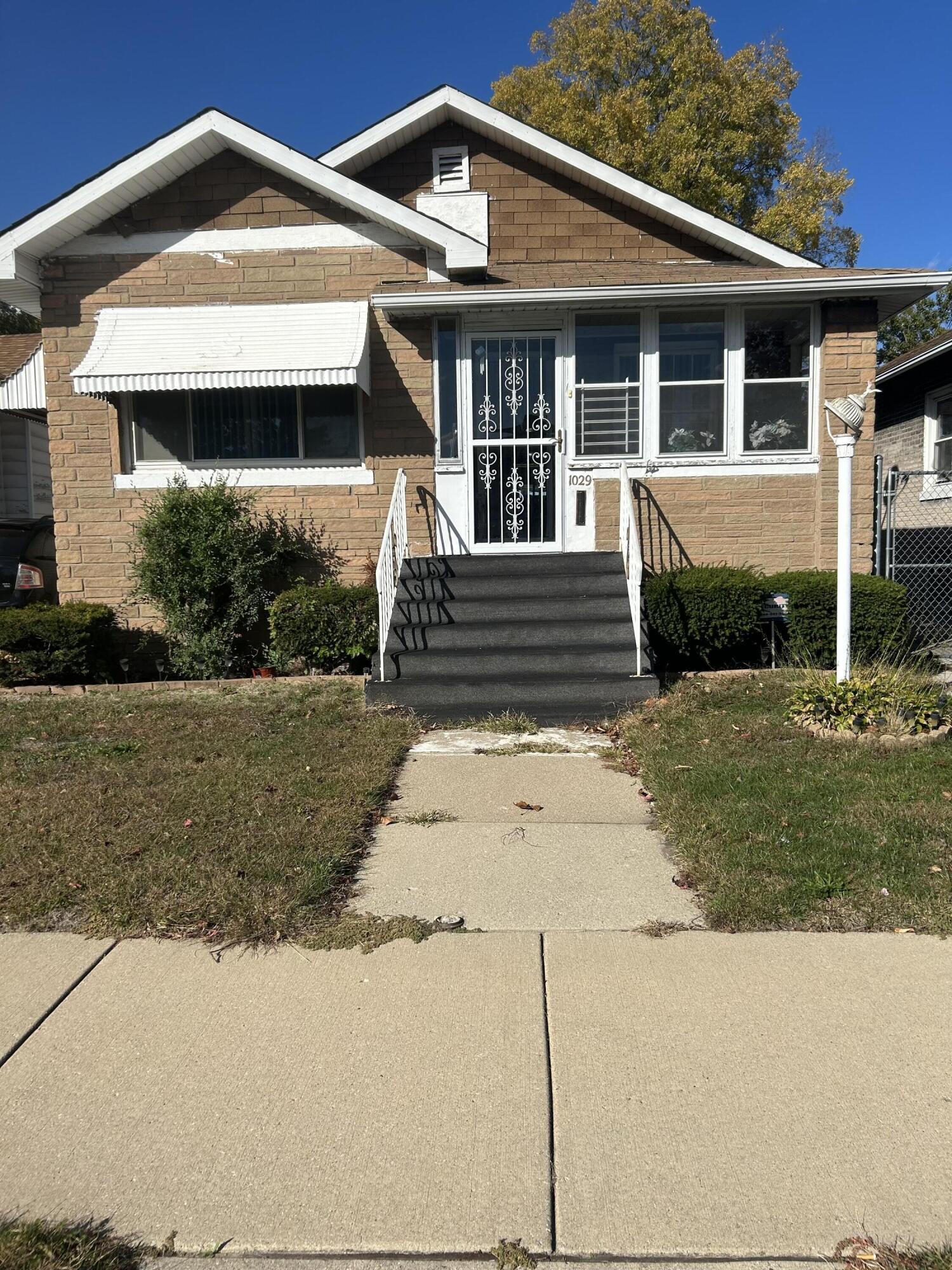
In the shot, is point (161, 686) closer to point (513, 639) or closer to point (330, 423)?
point (330, 423)

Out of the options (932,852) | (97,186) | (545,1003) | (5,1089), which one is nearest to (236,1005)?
(5,1089)

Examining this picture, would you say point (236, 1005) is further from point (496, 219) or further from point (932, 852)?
point (496, 219)

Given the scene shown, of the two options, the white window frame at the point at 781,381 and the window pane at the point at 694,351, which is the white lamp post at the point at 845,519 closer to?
the white window frame at the point at 781,381

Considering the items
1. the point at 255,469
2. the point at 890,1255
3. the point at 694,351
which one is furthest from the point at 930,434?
the point at 890,1255

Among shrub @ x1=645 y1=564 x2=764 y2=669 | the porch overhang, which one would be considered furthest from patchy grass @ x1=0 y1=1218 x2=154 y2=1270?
the porch overhang

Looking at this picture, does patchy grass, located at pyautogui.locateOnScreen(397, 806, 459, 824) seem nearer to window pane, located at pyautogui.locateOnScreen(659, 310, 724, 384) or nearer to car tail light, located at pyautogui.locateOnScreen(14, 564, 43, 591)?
window pane, located at pyautogui.locateOnScreen(659, 310, 724, 384)

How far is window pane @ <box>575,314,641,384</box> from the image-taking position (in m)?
9.85

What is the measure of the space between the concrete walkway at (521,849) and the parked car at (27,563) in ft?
20.6

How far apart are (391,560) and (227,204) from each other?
437 cm

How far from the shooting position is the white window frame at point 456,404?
9844 millimetres

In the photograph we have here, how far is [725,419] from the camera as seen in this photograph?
9.84m

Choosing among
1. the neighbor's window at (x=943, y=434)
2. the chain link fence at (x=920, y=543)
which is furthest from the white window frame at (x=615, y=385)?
the neighbor's window at (x=943, y=434)

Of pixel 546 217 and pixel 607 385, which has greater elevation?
pixel 546 217

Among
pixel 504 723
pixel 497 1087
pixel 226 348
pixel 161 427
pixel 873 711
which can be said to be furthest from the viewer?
pixel 161 427
